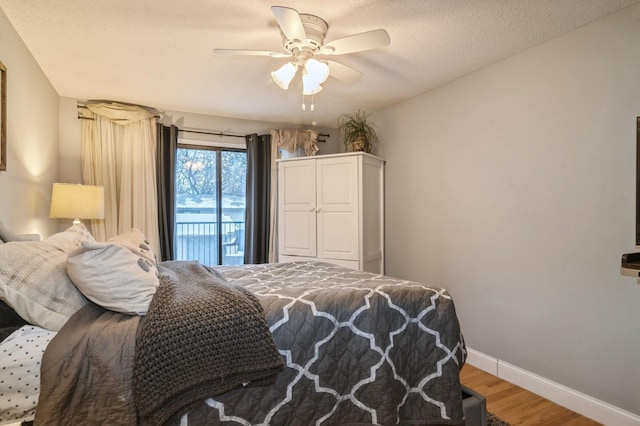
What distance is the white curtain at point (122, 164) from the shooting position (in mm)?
3369

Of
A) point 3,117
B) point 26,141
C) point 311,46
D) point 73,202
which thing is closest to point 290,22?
point 311,46

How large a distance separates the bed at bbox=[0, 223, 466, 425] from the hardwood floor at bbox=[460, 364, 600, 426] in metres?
0.81

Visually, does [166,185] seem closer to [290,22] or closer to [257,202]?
[257,202]

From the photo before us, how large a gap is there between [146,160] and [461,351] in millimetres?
3412

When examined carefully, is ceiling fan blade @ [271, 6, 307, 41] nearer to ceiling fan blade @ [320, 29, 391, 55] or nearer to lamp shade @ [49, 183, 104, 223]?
ceiling fan blade @ [320, 29, 391, 55]

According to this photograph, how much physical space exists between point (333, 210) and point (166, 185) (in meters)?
1.87

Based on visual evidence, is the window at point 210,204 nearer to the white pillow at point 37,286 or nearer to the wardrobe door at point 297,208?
the wardrobe door at point 297,208

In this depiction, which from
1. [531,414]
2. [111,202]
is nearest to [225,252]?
[111,202]

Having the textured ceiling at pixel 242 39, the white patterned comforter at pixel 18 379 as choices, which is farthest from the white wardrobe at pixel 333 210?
the white patterned comforter at pixel 18 379

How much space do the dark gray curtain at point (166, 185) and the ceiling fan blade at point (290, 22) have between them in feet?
7.86

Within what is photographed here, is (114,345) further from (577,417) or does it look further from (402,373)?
(577,417)

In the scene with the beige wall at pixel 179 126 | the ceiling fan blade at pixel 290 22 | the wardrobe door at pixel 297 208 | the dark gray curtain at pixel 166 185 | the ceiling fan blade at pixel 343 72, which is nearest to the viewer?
the ceiling fan blade at pixel 290 22

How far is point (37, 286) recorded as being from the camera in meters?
1.21

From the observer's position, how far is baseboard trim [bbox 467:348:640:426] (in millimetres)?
1891
